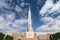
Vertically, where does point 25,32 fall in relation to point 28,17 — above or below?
below

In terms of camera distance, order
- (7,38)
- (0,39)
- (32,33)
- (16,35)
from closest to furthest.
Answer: (0,39) < (7,38) < (32,33) < (16,35)

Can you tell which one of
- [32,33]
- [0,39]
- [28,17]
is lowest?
[0,39]

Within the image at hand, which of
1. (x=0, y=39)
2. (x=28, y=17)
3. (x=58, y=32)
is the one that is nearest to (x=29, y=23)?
(x=28, y=17)

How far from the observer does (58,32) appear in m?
60.8

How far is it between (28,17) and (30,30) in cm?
531

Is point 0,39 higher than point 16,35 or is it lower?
lower

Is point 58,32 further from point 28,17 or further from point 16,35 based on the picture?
point 16,35

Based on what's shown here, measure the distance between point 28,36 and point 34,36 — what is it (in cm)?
231

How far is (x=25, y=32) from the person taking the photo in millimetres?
64250

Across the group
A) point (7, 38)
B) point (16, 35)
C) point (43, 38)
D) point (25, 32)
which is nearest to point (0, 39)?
point (7, 38)

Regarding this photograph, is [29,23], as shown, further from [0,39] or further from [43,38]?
[43,38]

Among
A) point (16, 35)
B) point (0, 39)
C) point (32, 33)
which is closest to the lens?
point (0, 39)

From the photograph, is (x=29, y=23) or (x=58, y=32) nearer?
(x=58, y=32)

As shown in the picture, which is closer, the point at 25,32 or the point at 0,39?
the point at 0,39
